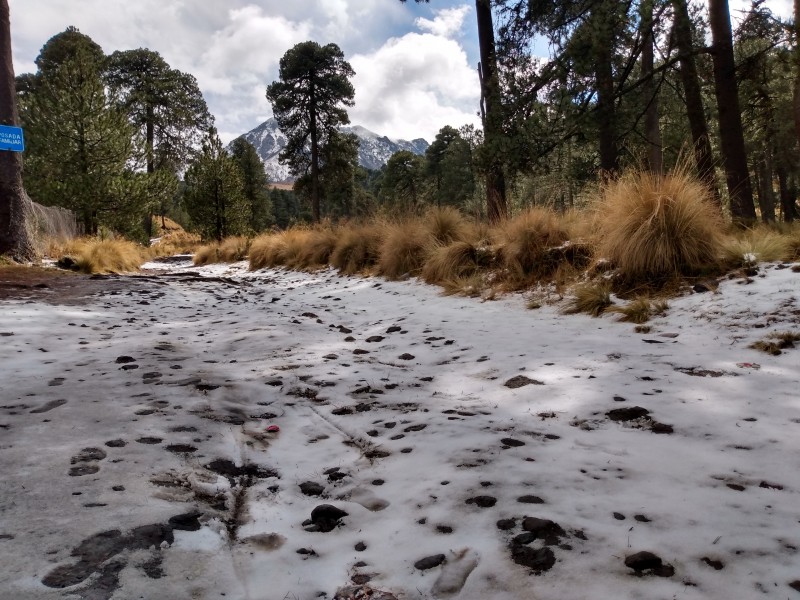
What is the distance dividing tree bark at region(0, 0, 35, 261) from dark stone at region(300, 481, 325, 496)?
8.03 metres

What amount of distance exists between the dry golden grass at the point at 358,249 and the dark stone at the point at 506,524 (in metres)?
6.62

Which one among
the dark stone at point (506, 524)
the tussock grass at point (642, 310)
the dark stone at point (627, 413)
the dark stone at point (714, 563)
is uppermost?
the tussock grass at point (642, 310)

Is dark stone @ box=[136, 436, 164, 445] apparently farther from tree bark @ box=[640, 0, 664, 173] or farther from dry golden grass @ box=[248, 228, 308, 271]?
dry golden grass @ box=[248, 228, 308, 271]

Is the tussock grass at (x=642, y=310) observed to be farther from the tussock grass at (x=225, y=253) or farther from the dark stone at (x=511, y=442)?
the tussock grass at (x=225, y=253)

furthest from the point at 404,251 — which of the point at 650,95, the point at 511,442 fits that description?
the point at 650,95

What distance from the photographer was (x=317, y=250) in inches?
378

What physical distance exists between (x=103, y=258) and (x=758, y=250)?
1066cm

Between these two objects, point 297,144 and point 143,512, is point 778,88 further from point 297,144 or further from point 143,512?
point 143,512

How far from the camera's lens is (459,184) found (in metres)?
37.9

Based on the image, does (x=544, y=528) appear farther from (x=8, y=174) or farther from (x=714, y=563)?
(x=8, y=174)

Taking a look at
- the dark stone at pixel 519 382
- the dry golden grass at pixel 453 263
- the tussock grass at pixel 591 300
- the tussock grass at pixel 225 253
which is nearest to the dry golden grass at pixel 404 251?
the dry golden grass at pixel 453 263

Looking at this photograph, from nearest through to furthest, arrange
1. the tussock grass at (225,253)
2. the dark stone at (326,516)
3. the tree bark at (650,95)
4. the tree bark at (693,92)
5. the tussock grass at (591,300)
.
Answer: the dark stone at (326,516) → the tussock grass at (591,300) → the tree bark at (650,95) → the tree bark at (693,92) → the tussock grass at (225,253)

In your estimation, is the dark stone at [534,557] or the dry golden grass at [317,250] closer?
the dark stone at [534,557]

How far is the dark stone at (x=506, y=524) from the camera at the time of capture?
112 centimetres
